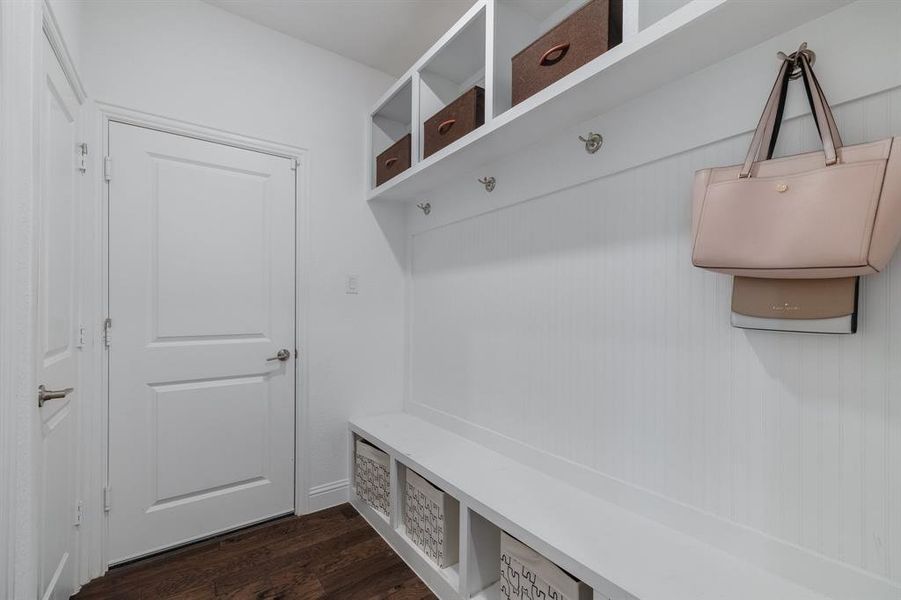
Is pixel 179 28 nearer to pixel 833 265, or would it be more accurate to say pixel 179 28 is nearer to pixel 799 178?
pixel 799 178

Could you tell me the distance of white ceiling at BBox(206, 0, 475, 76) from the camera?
206 cm

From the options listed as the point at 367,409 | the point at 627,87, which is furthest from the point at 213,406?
the point at 627,87

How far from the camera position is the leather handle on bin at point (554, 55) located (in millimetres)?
1320

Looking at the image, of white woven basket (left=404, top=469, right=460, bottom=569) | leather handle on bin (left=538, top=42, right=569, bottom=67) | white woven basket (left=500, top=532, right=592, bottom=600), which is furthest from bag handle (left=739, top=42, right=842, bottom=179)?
white woven basket (left=404, top=469, right=460, bottom=569)

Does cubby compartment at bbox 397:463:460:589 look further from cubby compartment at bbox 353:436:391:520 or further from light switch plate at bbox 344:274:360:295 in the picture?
light switch plate at bbox 344:274:360:295

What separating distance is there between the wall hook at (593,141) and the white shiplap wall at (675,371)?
4.3 inches

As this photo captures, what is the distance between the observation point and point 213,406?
2.13 m

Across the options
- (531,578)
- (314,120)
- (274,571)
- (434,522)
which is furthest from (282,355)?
(531,578)

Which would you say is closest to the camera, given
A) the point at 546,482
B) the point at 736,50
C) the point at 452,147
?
the point at 736,50

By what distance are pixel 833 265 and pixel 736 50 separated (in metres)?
0.68

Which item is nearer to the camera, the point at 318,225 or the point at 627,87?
the point at 627,87

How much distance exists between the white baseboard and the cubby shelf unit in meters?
0.32

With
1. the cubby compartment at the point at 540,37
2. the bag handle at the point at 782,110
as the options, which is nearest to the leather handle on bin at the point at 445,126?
the cubby compartment at the point at 540,37

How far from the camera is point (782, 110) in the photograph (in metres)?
1.07
